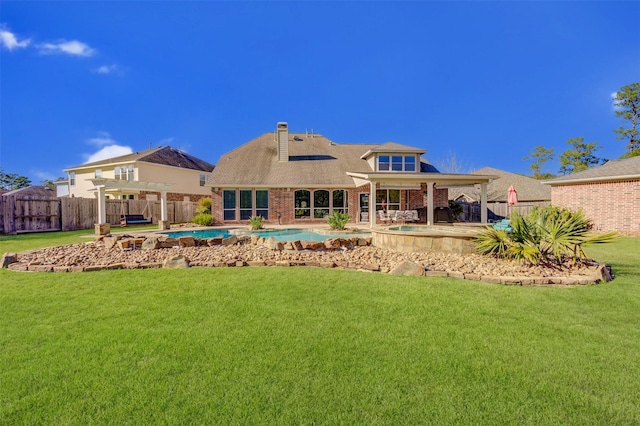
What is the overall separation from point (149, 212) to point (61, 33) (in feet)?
43.3

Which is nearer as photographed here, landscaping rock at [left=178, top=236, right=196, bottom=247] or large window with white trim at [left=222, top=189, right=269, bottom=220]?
landscaping rock at [left=178, top=236, right=196, bottom=247]

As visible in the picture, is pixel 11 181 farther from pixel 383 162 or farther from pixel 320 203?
pixel 383 162

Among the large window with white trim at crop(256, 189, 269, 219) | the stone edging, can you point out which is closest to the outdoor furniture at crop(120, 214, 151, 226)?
the large window with white trim at crop(256, 189, 269, 219)

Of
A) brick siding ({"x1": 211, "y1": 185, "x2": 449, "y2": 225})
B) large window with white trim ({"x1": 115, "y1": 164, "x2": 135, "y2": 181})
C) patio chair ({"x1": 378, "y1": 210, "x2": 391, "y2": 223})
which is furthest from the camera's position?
large window with white trim ({"x1": 115, "y1": 164, "x2": 135, "y2": 181})

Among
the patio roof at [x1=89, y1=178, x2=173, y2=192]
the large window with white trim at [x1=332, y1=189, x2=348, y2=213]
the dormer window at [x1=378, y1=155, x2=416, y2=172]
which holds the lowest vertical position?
the large window with white trim at [x1=332, y1=189, x2=348, y2=213]

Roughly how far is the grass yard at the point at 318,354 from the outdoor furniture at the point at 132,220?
16450mm

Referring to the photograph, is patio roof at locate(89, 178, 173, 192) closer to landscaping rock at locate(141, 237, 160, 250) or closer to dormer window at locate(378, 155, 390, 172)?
landscaping rock at locate(141, 237, 160, 250)

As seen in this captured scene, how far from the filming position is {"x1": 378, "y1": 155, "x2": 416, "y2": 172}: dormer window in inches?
853

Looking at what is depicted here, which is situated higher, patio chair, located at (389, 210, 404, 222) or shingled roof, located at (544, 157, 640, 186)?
shingled roof, located at (544, 157, 640, 186)

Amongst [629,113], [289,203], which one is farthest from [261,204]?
[629,113]

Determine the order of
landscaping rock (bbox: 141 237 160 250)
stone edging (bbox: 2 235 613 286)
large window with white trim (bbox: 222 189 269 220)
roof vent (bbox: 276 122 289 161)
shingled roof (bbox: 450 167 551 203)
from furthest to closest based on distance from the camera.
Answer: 1. shingled roof (bbox: 450 167 551 203)
2. roof vent (bbox: 276 122 289 161)
3. large window with white trim (bbox: 222 189 269 220)
4. landscaping rock (bbox: 141 237 160 250)
5. stone edging (bbox: 2 235 613 286)

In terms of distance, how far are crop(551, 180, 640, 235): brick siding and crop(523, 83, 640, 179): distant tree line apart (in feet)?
70.4

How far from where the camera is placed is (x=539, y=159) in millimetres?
45250

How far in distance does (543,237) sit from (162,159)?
3067 centimetres
